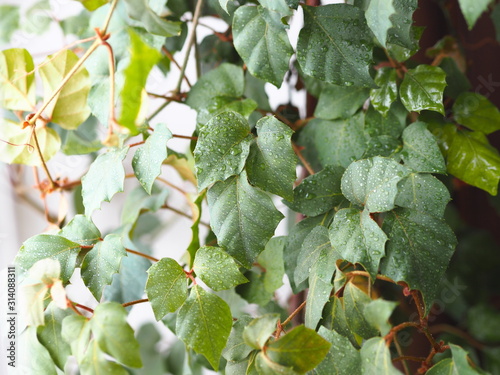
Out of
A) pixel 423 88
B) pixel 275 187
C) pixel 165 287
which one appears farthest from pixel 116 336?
pixel 423 88

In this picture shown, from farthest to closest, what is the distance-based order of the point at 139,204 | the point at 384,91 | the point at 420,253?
the point at 139,204, the point at 384,91, the point at 420,253

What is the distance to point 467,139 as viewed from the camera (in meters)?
0.57

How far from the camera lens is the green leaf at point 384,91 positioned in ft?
1.85

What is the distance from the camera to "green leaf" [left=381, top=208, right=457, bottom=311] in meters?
0.46

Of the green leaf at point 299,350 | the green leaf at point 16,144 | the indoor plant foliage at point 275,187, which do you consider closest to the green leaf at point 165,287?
the indoor plant foliage at point 275,187

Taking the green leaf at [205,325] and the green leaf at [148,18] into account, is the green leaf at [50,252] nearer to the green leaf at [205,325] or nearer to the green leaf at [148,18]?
the green leaf at [205,325]

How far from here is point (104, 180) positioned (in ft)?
1.69

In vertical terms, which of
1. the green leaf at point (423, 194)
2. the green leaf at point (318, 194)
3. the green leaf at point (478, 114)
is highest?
the green leaf at point (478, 114)

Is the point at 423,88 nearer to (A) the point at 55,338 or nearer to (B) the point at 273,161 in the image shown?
(B) the point at 273,161

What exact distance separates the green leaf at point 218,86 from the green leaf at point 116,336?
0.28 metres

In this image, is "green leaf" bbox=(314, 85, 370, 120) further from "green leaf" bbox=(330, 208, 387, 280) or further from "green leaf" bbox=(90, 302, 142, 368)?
"green leaf" bbox=(90, 302, 142, 368)

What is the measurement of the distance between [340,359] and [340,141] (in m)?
0.26

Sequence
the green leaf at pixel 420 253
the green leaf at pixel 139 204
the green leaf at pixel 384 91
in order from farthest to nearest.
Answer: the green leaf at pixel 139 204 → the green leaf at pixel 384 91 → the green leaf at pixel 420 253

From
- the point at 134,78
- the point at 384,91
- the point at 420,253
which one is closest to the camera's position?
the point at 134,78
